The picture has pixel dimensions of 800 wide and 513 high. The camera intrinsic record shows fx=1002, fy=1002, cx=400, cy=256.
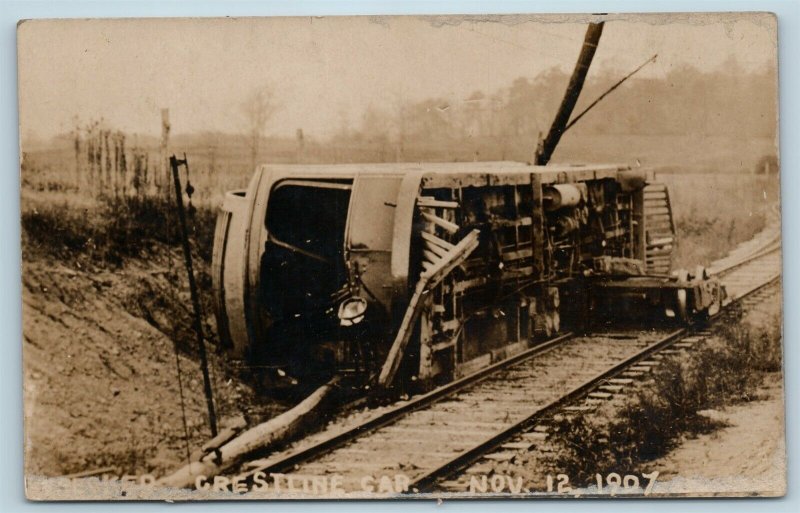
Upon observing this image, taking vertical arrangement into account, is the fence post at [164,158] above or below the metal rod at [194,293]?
above

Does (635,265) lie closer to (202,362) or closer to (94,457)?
(202,362)

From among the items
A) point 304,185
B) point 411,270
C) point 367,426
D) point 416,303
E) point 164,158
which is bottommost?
point 367,426

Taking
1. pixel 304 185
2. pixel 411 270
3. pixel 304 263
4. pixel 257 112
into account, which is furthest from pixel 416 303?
pixel 257 112

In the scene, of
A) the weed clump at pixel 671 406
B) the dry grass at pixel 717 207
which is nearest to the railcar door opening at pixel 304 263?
the weed clump at pixel 671 406

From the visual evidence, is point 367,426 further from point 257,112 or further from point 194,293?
point 257,112

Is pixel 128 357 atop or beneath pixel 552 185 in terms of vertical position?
beneath

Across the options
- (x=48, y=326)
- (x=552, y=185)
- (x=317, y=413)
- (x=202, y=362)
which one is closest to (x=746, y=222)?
(x=552, y=185)

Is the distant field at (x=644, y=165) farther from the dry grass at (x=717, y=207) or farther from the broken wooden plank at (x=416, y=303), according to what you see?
the broken wooden plank at (x=416, y=303)
